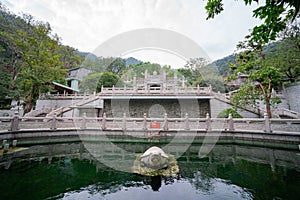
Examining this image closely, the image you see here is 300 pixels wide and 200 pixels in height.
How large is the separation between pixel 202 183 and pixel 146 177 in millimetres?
1680

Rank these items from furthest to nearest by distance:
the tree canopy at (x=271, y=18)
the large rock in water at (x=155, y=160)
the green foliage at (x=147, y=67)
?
the green foliage at (x=147, y=67) < the large rock in water at (x=155, y=160) < the tree canopy at (x=271, y=18)

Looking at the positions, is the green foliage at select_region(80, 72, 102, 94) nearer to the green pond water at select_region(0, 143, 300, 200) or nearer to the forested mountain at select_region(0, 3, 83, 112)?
the forested mountain at select_region(0, 3, 83, 112)

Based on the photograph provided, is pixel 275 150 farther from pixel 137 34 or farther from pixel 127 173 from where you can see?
pixel 137 34

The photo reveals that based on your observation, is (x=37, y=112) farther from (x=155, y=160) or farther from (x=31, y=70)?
(x=155, y=160)

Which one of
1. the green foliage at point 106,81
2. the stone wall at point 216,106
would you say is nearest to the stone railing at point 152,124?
the stone wall at point 216,106

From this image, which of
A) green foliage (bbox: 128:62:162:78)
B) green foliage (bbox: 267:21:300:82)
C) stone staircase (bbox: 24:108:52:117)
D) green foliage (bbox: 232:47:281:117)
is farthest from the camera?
green foliage (bbox: 128:62:162:78)

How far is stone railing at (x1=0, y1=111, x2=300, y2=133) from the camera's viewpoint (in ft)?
28.8

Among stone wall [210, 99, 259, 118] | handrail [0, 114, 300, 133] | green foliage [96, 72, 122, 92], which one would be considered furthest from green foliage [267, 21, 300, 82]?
green foliage [96, 72, 122, 92]

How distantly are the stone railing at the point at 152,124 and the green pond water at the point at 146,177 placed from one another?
2.11 metres

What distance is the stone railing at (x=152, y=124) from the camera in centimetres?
879

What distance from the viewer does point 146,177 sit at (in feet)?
15.3

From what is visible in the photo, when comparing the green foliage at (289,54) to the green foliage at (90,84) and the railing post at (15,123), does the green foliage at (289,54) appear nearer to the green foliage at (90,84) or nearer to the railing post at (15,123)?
the railing post at (15,123)

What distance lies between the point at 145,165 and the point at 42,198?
2.90 meters

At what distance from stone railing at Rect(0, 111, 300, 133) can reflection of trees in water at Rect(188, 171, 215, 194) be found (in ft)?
17.5
